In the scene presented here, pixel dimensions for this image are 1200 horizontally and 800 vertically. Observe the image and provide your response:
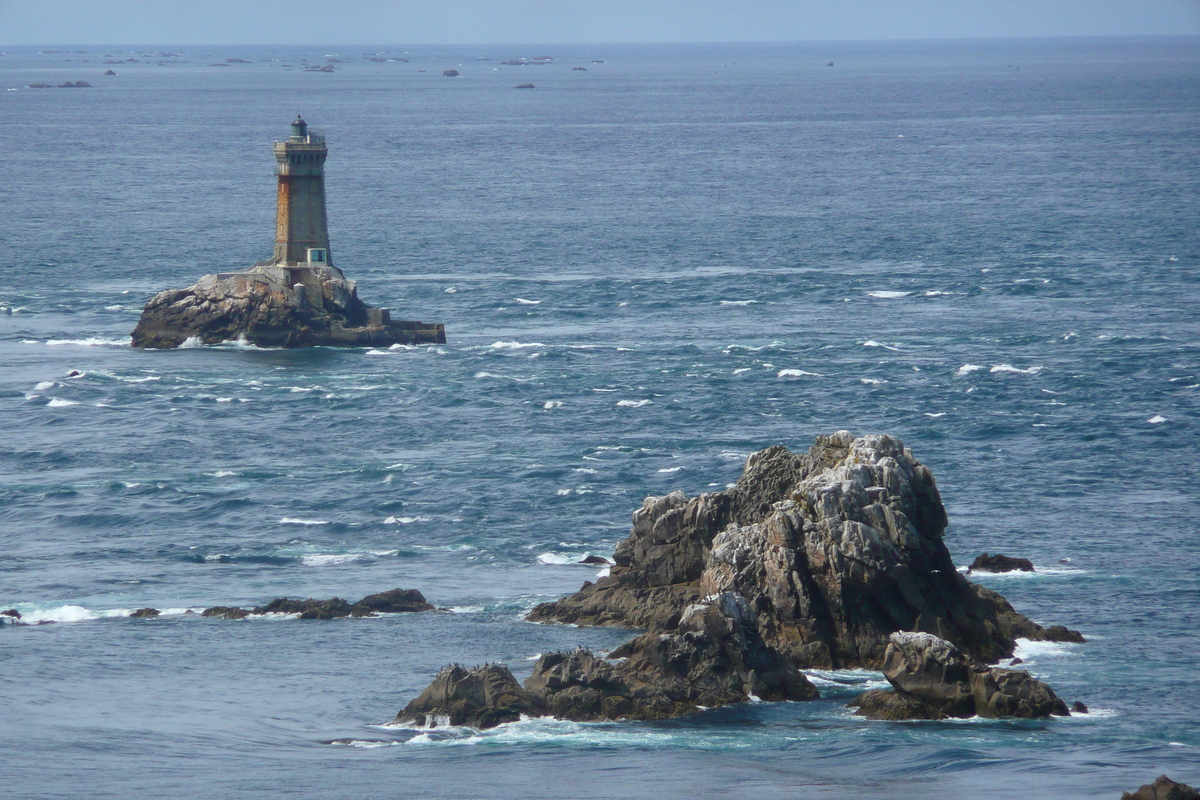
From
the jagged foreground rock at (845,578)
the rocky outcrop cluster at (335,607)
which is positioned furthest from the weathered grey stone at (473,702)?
the rocky outcrop cluster at (335,607)

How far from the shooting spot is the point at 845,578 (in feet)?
171

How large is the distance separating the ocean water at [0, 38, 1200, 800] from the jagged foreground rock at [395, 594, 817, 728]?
89 cm

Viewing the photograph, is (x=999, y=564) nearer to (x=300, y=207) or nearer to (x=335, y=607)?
(x=335, y=607)

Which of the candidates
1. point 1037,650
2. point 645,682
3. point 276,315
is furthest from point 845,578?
point 276,315

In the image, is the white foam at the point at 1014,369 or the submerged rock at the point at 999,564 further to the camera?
the white foam at the point at 1014,369

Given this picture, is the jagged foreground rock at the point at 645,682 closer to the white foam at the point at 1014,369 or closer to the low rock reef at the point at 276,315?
the white foam at the point at 1014,369

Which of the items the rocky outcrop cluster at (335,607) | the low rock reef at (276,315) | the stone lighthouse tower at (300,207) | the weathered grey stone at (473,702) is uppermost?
the stone lighthouse tower at (300,207)

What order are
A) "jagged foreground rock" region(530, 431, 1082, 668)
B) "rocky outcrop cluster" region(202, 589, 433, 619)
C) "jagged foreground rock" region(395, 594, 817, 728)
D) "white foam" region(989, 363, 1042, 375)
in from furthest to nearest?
"white foam" region(989, 363, 1042, 375), "rocky outcrop cluster" region(202, 589, 433, 619), "jagged foreground rock" region(530, 431, 1082, 668), "jagged foreground rock" region(395, 594, 817, 728)

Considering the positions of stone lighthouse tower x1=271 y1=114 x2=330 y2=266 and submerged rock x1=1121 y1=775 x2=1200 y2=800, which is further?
stone lighthouse tower x1=271 y1=114 x2=330 y2=266

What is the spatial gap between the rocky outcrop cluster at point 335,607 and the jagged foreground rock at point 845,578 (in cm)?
527

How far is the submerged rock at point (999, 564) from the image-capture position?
6153 centimetres

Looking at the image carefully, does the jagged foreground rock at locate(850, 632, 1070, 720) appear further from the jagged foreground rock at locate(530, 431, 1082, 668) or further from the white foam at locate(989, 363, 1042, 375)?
the white foam at locate(989, 363, 1042, 375)

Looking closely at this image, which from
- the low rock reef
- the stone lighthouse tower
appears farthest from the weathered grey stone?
the stone lighthouse tower

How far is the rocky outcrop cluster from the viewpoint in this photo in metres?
57.9
